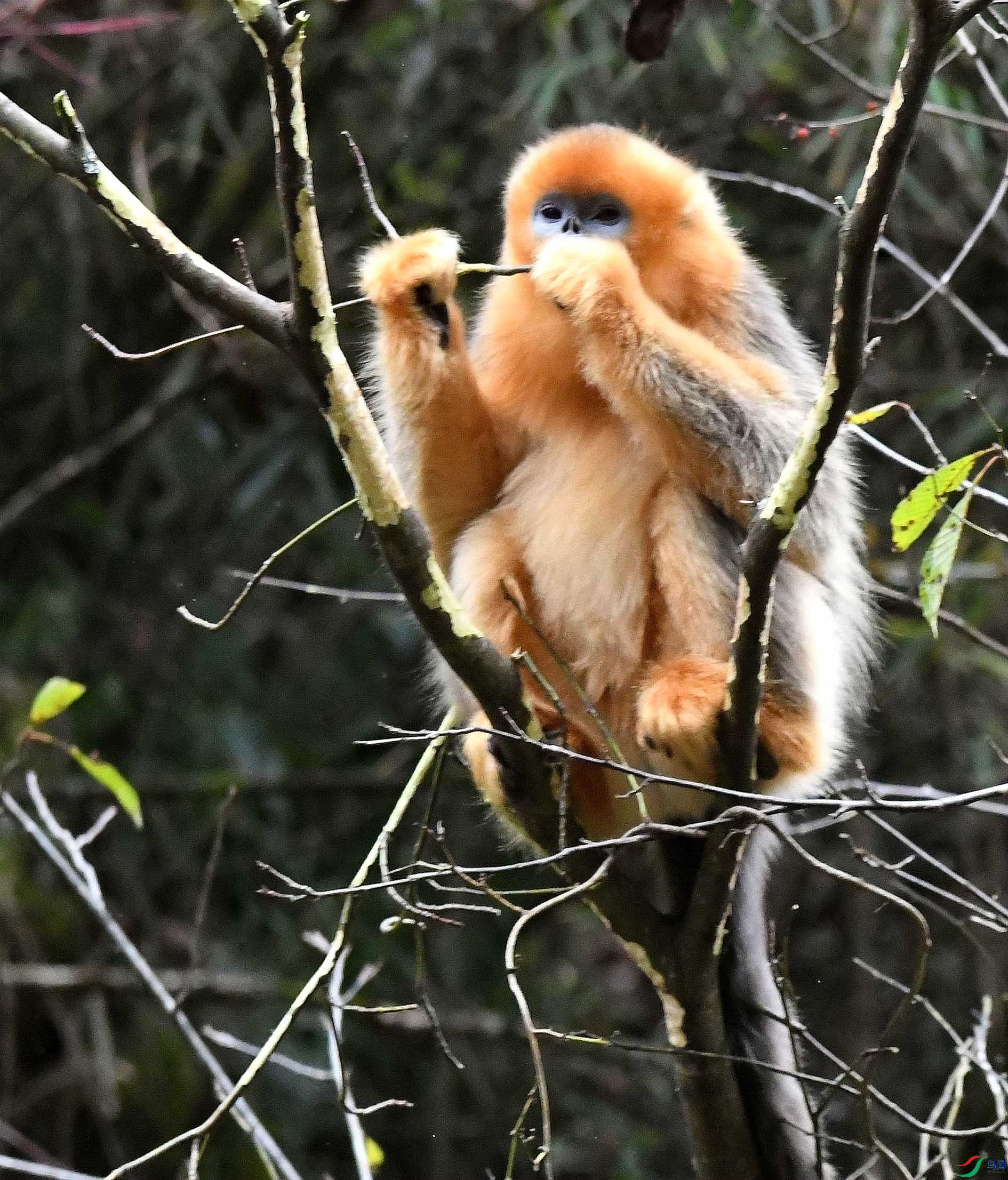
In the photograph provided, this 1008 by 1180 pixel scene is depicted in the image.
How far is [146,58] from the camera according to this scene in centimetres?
642

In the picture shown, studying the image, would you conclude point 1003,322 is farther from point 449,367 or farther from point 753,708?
point 753,708

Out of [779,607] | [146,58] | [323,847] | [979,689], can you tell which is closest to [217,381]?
[146,58]

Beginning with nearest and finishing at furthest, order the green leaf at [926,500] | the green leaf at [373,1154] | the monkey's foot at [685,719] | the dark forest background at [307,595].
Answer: the green leaf at [926,500] < the monkey's foot at [685,719] < the green leaf at [373,1154] < the dark forest background at [307,595]

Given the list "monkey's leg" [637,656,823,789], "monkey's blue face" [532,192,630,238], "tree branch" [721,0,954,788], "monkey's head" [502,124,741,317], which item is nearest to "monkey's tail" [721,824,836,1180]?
"monkey's leg" [637,656,823,789]

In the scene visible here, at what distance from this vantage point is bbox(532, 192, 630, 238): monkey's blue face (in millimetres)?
3500

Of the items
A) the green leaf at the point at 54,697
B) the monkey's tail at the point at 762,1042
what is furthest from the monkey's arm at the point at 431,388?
the monkey's tail at the point at 762,1042

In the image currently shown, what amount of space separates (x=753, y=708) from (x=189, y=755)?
4221 mm

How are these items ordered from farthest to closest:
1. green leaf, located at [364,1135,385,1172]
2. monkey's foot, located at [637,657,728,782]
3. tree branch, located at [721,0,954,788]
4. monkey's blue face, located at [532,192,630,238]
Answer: monkey's blue face, located at [532,192,630,238] → green leaf, located at [364,1135,385,1172] → monkey's foot, located at [637,657,728,782] → tree branch, located at [721,0,954,788]

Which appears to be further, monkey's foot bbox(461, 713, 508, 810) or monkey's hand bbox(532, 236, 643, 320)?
monkey's foot bbox(461, 713, 508, 810)

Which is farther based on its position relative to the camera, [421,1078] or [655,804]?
[421,1078]

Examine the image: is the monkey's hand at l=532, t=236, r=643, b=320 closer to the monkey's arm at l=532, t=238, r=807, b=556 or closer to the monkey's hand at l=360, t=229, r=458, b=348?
the monkey's arm at l=532, t=238, r=807, b=556

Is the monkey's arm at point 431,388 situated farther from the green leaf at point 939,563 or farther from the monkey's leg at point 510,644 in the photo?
the green leaf at point 939,563

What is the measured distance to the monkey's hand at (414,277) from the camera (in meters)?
3.10

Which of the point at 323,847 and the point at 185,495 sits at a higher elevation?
the point at 185,495
